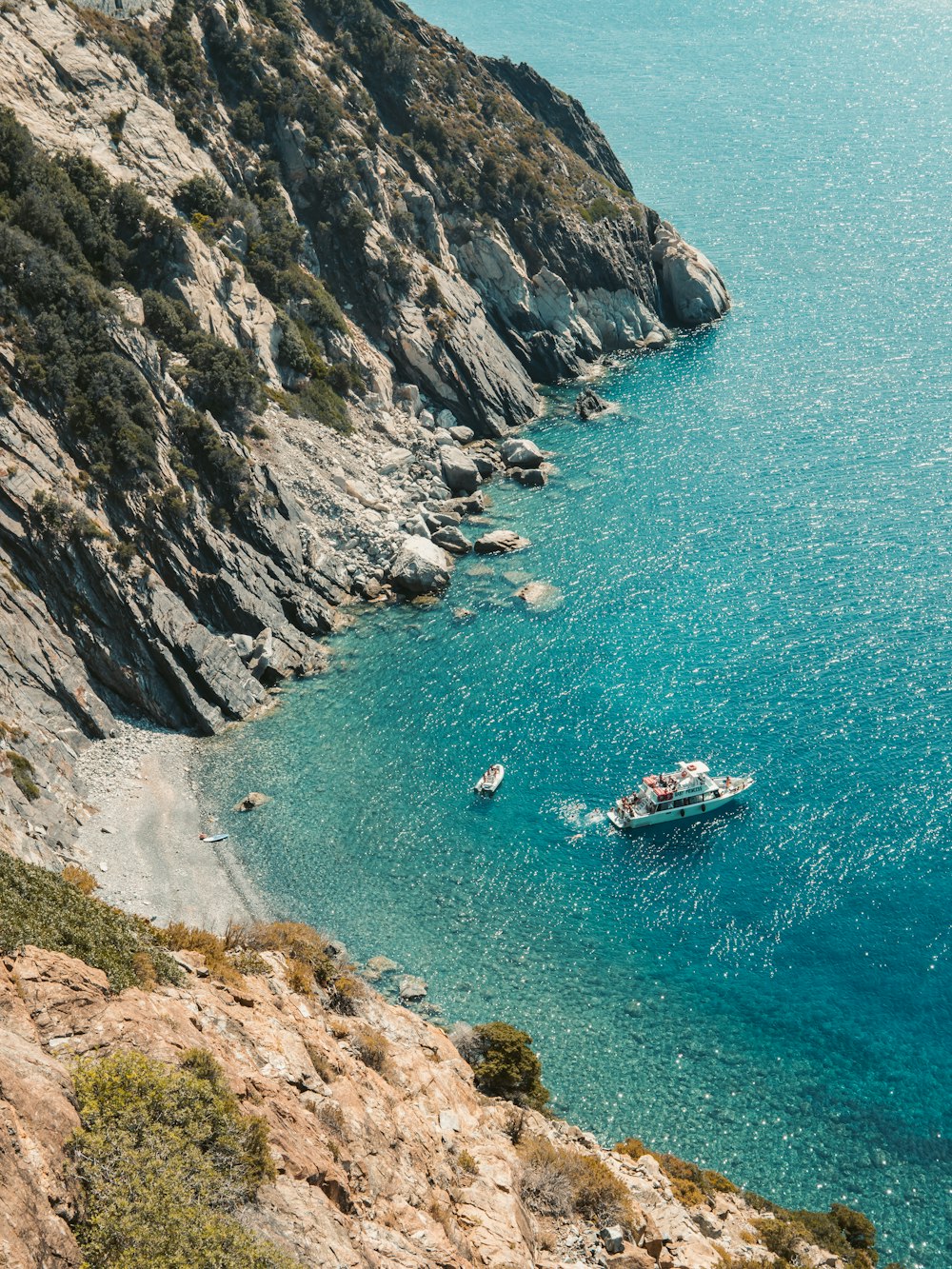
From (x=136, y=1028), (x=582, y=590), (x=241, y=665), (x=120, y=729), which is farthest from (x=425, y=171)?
(x=136, y=1028)

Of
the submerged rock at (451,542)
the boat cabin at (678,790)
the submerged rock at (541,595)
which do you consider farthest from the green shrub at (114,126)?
the boat cabin at (678,790)

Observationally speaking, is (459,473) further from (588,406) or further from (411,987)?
(411,987)

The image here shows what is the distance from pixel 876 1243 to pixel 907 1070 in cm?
912

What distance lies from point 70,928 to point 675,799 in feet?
138

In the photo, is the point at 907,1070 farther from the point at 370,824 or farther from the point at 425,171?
the point at 425,171

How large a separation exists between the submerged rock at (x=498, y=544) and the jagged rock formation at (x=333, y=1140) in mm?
54867

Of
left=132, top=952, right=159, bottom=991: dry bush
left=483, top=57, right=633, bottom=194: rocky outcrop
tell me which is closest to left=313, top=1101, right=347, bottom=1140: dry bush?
left=132, top=952, right=159, bottom=991: dry bush

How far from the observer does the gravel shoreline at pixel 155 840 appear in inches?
2324

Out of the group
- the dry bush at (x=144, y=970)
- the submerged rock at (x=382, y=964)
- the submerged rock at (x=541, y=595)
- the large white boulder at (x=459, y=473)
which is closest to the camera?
the dry bush at (x=144, y=970)

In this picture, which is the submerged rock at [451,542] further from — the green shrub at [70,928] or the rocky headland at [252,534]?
the green shrub at [70,928]

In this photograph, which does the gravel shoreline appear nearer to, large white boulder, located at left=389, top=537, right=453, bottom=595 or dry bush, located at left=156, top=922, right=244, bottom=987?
dry bush, located at left=156, top=922, right=244, bottom=987

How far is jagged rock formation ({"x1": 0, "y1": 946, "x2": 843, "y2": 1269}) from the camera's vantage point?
74.4ft

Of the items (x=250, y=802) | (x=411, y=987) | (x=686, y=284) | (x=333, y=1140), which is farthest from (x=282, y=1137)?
(x=686, y=284)

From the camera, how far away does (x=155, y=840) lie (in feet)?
207
